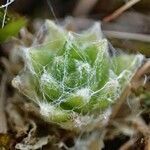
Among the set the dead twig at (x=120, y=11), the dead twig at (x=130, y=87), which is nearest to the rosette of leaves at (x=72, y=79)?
the dead twig at (x=130, y=87)

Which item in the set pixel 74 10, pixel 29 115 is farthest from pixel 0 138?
pixel 74 10

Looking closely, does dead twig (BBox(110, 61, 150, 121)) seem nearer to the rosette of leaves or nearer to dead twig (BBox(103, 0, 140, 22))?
the rosette of leaves

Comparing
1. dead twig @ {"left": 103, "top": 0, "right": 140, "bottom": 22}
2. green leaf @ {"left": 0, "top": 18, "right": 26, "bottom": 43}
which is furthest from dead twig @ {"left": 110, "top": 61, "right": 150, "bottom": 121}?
green leaf @ {"left": 0, "top": 18, "right": 26, "bottom": 43}

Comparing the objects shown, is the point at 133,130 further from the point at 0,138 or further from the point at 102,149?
the point at 0,138

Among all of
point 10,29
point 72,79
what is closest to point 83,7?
point 10,29

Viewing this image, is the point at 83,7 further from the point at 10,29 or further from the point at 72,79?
the point at 72,79
